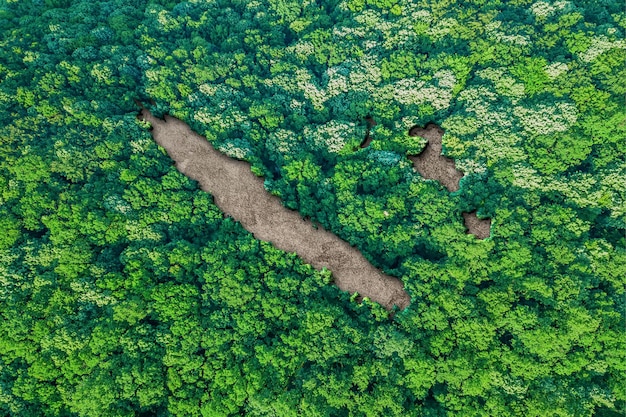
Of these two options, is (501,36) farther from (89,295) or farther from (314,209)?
(89,295)

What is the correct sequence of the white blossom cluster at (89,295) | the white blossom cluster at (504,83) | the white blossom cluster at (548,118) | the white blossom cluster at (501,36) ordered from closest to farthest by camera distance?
the white blossom cluster at (89,295), the white blossom cluster at (548,118), the white blossom cluster at (504,83), the white blossom cluster at (501,36)

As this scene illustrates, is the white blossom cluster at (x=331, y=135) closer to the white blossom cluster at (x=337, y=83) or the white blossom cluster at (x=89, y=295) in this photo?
Answer: the white blossom cluster at (x=337, y=83)

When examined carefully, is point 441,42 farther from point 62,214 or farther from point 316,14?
point 62,214

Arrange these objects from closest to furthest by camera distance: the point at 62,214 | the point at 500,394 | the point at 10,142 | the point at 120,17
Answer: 1. the point at 500,394
2. the point at 62,214
3. the point at 10,142
4. the point at 120,17

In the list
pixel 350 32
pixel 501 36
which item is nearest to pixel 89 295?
pixel 350 32

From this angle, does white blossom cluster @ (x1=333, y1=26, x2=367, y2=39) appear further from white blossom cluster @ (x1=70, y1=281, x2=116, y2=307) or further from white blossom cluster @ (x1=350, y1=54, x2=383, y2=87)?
white blossom cluster @ (x1=70, y1=281, x2=116, y2=307)

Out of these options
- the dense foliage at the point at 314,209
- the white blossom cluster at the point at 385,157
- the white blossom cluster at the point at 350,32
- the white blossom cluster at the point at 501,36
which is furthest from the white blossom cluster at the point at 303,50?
the white blossom cluster at the point at 501,36

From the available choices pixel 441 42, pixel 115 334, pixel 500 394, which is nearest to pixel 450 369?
pixel 500 394
